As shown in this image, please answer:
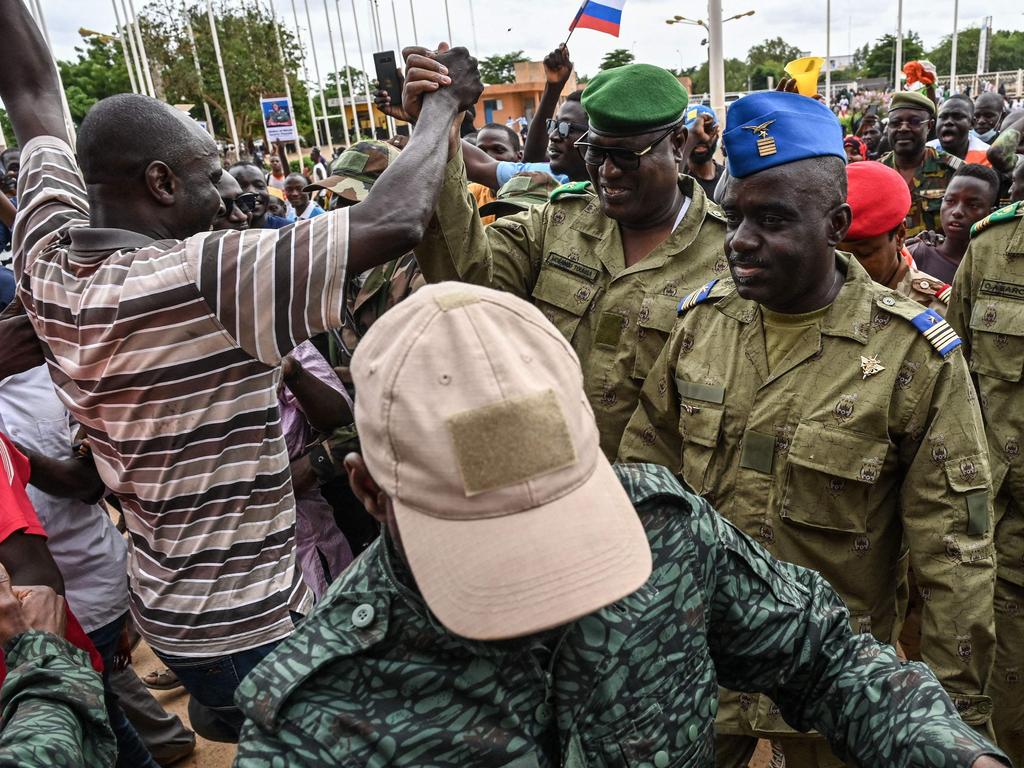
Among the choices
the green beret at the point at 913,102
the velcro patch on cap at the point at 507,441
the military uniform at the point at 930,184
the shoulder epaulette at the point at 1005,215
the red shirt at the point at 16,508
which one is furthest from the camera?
the military uniform at the point at 930,184

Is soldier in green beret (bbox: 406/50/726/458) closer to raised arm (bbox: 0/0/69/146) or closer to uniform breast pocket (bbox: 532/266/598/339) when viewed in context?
uniform breast pocket (bbox: 532/266/598/339)

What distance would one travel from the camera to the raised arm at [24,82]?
7.54ft

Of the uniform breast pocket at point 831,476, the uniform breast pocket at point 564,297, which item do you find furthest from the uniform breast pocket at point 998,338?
the uniform breast pocket at point 564,297

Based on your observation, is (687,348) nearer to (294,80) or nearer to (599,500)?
(599,500)

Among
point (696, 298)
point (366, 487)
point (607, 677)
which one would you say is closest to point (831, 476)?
point (696, 298)

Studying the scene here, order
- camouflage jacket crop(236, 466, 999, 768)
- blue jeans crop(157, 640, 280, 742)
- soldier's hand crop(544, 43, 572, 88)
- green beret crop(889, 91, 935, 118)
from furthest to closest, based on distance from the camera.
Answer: green beret crop(889, 91, 935, 118), soldier's hand crop(544, 43, 572, 88), blue jeans crop(157, 640, 280, 742), camouflage jacket crop(236, 466, 999, 768)

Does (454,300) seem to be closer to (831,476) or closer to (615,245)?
(831,476)

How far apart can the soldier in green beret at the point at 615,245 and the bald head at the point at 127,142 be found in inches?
31.8

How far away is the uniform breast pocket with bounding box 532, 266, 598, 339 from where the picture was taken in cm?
286

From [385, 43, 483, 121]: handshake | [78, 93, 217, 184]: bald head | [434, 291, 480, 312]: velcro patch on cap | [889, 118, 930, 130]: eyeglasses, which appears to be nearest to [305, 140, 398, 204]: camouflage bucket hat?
[385, 43, 483, 121]: handshake

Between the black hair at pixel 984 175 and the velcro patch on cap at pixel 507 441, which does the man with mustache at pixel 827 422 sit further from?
the black hair at pixel 984 175

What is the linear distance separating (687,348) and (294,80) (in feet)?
125

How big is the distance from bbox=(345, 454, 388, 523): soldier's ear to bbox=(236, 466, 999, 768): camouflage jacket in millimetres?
86

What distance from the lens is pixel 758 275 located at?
2.03 metres
